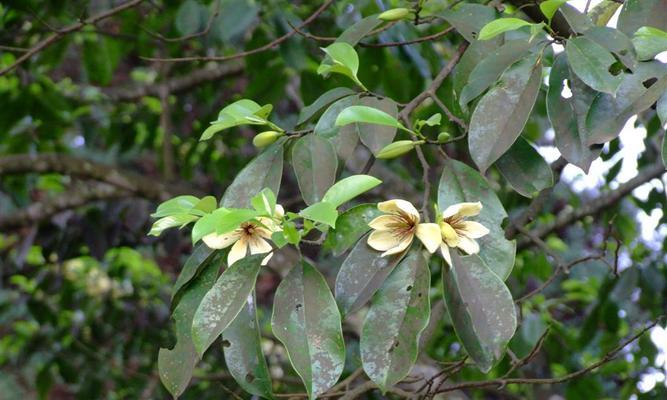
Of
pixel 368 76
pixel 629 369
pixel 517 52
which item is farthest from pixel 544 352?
pixel 517 52

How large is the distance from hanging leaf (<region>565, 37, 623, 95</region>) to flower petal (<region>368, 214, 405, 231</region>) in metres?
0.22

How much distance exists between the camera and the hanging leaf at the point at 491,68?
898 mm

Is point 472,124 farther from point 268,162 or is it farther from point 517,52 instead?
point 268,162

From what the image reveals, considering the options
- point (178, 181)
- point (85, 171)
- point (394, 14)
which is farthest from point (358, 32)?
point (178, 181)

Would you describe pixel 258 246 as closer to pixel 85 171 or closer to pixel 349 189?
pixel 349 189

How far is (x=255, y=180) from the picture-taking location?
915 mm

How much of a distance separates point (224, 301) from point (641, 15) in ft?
1.73

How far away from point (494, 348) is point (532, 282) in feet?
8.44

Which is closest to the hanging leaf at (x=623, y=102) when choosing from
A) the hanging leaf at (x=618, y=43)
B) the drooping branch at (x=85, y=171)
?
the hanging leaf at (x=618, y=43)

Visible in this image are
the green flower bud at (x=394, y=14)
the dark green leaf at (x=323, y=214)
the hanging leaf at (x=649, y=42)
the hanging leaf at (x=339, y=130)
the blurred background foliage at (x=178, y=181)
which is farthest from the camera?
the blurred background foliage at (x=178, y=181)

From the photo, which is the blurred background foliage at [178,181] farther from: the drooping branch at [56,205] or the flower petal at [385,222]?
the flower petal at [385,222]

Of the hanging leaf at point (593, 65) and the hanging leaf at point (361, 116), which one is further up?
the hanging leaf at point (593, 65)

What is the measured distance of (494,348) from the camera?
0.77 metres

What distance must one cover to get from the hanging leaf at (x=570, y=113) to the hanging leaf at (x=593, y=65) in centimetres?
5
